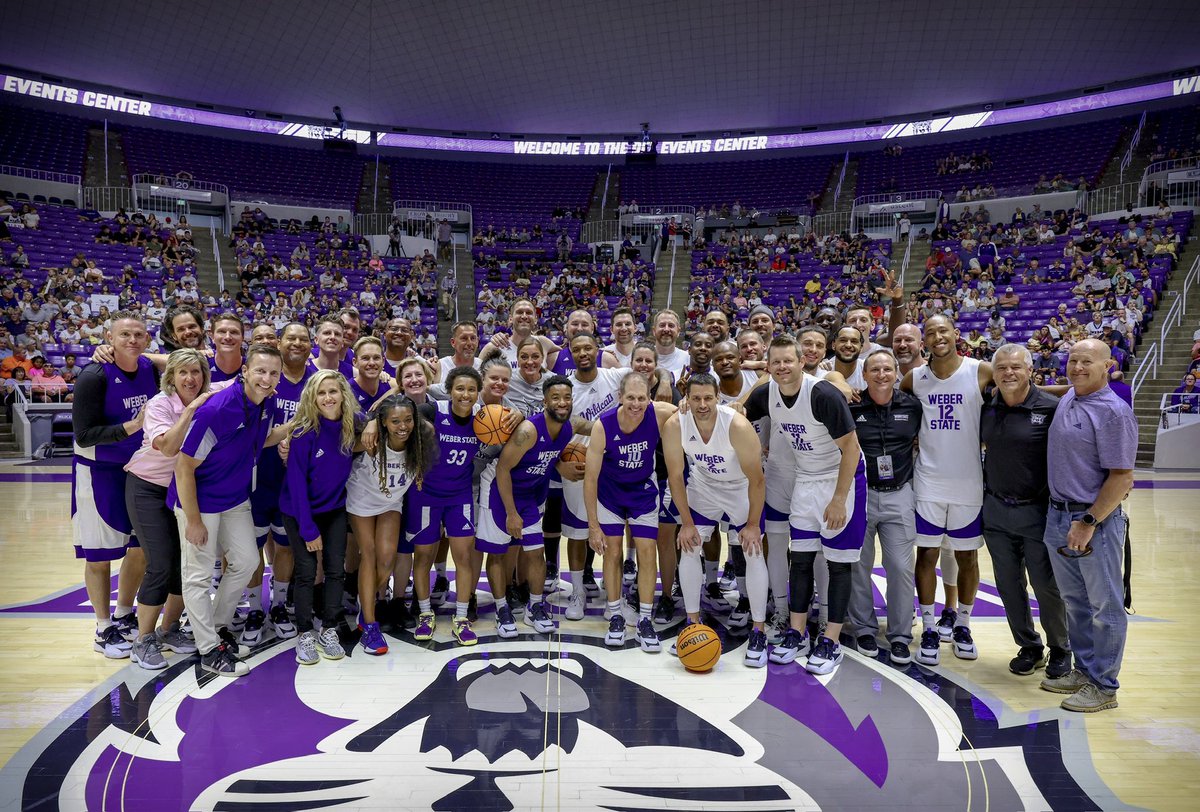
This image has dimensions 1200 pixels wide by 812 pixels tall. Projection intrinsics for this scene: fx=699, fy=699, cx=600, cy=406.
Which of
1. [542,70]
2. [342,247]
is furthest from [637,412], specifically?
A: [542,70]

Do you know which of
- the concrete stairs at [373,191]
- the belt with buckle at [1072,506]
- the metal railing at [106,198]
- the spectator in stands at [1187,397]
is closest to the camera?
the belt with buckle at [1072,506]

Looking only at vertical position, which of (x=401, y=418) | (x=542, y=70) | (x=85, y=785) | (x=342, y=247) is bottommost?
(x=85, y=785)

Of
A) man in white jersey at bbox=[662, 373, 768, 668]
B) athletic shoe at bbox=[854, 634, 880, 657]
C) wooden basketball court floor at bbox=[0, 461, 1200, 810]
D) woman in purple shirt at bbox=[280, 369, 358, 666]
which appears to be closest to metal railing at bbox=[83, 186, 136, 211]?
wooden basketball court floor at bbox=[0, 461, 1200, 810]

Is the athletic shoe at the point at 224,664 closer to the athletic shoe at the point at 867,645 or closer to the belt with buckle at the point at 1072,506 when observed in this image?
the athletic shoe at the point at 867,645

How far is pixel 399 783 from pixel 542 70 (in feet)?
77.6

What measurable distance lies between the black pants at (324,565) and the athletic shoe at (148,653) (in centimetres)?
75

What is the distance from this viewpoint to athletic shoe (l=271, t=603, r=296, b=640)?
4520 millimetres

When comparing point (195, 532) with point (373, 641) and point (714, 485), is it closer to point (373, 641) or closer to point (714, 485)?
point (373, 641)

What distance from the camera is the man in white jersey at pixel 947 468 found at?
418cm

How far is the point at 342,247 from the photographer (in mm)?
21656

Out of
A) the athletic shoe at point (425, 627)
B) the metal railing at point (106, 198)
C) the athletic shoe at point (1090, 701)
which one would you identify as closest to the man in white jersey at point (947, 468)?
the athletic shoe at point (1090, 701)

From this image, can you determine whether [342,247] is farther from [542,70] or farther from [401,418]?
[401,418]

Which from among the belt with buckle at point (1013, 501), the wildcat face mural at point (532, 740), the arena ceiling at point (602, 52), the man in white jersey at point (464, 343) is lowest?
the wildcat face mural at point (532, 740)

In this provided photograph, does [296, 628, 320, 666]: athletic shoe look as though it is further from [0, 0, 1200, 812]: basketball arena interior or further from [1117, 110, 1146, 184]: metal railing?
[1117, 110, 1146, 184]: metal railing
